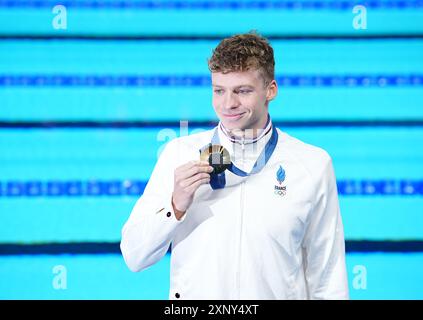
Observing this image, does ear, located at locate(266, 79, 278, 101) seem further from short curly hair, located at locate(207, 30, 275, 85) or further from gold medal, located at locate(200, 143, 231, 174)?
gold medal, located at locate(200, 143, 231, 174)

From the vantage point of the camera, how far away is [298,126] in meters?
2.62

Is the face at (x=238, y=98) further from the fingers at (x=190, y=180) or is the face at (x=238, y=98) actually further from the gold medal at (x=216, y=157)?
Result: the fingers at (x=190, y=180)

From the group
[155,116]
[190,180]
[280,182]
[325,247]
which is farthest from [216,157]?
[155,116]

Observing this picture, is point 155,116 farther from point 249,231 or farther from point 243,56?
point 249,231

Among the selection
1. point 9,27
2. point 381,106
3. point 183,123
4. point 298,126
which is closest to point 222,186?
point 183,123

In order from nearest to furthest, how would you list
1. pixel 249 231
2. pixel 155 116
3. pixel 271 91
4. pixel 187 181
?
pixel 187 181, pixel 249 231, pixel 271 91, pixel 155 116

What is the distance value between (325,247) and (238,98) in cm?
49

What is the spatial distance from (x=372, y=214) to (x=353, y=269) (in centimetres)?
23

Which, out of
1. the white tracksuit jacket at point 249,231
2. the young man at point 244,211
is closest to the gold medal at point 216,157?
the young man at point 244,211

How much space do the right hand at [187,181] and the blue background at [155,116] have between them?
0.85 meters

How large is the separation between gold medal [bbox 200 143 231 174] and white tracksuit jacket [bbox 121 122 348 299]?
104 millimetres

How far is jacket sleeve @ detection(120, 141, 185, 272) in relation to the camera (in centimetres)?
174

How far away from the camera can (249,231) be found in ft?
5.91

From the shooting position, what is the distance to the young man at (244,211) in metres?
1.80
